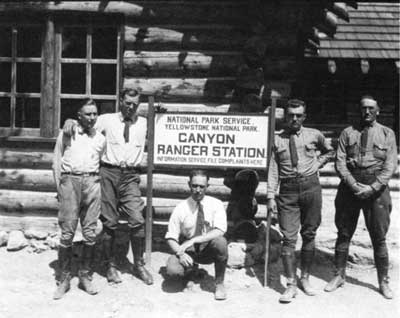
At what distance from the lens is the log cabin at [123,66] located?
6.32 metres

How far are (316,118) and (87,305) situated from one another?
335 inches

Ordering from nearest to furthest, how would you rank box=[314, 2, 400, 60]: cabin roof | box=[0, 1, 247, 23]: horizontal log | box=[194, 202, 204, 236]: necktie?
box=[194, 202, 204, 236]: necktie
box=[0, 1, 247, 23]: horizontal log
box=[314, 2, 400, 60]: cabin roof

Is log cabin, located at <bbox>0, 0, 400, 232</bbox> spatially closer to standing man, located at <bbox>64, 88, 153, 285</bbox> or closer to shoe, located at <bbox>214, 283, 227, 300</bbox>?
standing man, located at <bbox>64, 88, 153, 285</bbox>

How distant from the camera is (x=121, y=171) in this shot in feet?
17.4

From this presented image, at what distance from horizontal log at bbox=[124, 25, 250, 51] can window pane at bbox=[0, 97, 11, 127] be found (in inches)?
78.7

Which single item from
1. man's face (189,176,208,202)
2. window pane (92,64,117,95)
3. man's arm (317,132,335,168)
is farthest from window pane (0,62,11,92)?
man's arm (317,132,335,168)

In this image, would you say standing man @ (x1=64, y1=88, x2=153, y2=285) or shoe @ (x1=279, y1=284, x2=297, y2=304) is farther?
standing man @ (x1=64, y1=88, x2=153, y2=285)

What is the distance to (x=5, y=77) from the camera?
22.4 feet

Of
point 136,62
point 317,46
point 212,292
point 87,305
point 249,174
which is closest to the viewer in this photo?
point 87,305

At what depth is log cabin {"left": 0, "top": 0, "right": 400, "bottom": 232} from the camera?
632 cm

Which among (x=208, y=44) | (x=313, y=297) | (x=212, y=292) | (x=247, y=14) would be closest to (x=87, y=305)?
(x=212, y=292)

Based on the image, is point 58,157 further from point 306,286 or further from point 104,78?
point 306,286

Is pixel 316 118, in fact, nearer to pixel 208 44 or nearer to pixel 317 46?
pixel 317 46

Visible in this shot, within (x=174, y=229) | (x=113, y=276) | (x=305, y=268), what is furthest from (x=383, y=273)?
(x=113, y=276)
